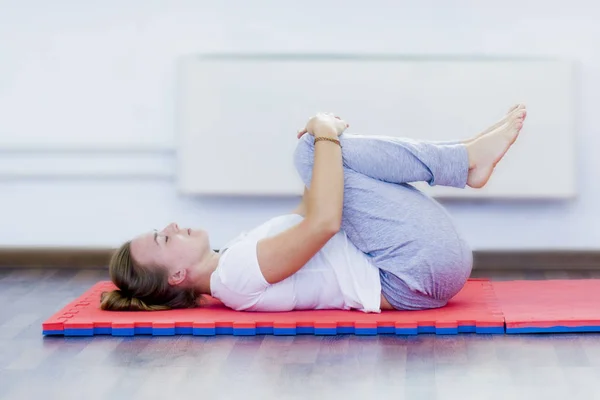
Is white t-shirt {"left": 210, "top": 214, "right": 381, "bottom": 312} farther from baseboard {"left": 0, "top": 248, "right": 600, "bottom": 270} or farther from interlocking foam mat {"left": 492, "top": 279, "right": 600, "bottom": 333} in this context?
baseboard {"left": 0, "top": 248, "right": 600, "bottom": 270}

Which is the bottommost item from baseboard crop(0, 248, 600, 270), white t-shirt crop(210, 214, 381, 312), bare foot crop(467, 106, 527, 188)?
baseboard crop(0, 248, 600, 270)

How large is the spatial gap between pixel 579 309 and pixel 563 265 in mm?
934

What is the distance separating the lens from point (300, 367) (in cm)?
221

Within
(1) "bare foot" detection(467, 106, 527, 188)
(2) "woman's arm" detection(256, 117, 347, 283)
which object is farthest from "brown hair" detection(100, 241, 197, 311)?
(1) "bare foot" detection(467, 106, 527, 188)

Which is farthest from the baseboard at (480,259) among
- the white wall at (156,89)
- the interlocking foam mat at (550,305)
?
the interlocking foam mat at (550,305)

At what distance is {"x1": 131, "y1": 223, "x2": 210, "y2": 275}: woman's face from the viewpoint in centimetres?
260

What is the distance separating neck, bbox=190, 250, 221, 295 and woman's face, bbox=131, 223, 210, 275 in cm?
1

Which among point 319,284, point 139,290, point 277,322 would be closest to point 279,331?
point 277,322

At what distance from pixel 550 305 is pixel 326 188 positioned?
71 cm

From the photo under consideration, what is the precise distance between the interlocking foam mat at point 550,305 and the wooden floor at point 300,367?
0.11 feet

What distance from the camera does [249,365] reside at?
225 centimetres

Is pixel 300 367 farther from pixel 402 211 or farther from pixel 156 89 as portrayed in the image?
pixel 156 89

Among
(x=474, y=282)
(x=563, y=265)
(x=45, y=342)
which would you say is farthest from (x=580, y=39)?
(x=45, y=342)

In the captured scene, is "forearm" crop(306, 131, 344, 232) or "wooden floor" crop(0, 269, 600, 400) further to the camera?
"forearm" crop(306, 131, 344, 232)
